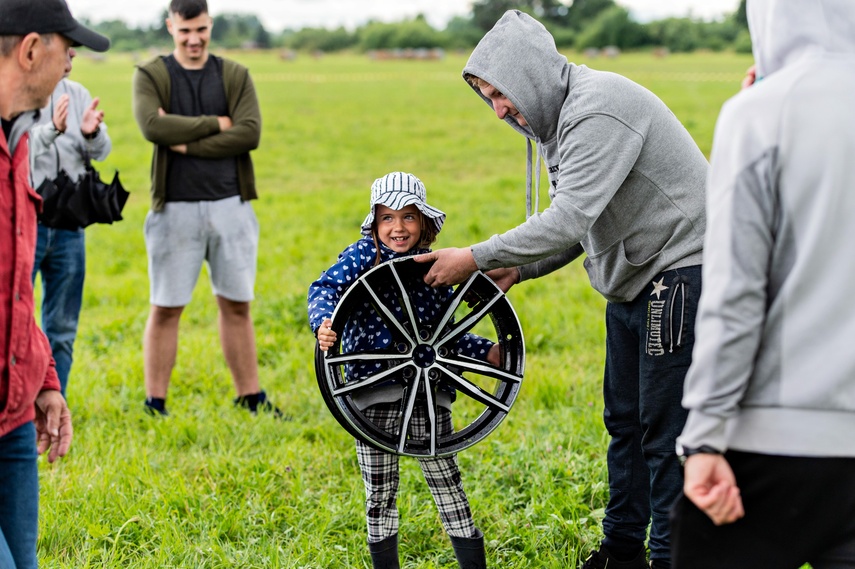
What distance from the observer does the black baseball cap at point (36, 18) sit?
256cm

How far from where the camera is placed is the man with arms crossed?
593 centimetres

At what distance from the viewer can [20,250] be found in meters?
2.64

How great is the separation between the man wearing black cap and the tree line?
2351 inches

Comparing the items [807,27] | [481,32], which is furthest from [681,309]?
[481,32]

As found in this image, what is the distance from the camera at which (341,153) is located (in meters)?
20.1

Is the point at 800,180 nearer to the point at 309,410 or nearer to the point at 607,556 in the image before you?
the point at 607,556

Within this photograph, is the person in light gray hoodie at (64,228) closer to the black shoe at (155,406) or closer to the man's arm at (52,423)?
the black shoe at (155,406)

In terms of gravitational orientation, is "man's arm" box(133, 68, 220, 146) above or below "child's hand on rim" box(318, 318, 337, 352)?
above

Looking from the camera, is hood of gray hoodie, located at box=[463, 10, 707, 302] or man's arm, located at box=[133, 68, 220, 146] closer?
hood of gray hoodie, located at box=[463, 10, 707, 302]

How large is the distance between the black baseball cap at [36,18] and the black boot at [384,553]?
2.19 meters

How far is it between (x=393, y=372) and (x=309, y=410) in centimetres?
272

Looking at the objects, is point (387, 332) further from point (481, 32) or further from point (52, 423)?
point (481, 32)

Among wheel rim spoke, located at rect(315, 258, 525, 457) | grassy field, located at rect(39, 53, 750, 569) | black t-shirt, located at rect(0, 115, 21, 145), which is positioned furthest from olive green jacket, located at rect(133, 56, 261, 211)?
black t-shirt, located at rect(0, 115, 21, 145)

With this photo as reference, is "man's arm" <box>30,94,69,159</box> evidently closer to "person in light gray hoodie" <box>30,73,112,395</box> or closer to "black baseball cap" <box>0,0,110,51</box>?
"person in light gray hoodie" <box>30,73,112,395</box>
